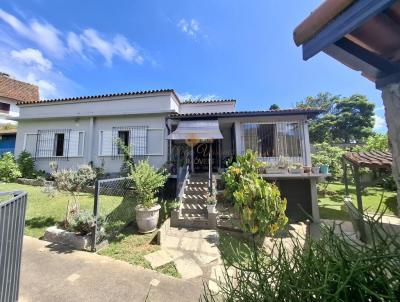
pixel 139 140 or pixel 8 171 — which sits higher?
pixel 139 140

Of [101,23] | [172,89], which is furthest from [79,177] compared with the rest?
[101,23]

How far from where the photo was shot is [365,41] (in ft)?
7.53

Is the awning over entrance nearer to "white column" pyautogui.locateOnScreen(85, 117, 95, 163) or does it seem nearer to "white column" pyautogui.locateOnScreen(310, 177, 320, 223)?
"white column" pyautogui.locateOnScreen(310, 177, 320, 223)

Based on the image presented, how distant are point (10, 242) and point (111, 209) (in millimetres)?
7672

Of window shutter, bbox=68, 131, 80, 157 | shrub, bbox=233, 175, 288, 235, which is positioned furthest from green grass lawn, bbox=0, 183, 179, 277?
window shutter, bbox=68, 131, 80, 157

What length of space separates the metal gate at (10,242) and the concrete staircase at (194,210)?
7.15 meters

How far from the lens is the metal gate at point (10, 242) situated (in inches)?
155

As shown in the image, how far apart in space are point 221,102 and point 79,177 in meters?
15.1

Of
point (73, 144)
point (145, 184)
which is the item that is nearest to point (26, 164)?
point (73, 144)

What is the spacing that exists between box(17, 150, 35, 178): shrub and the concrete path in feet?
47.9

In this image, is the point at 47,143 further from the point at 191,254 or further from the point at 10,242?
the point at 191,254

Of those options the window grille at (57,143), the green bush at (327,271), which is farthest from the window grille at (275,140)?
the window grille at (57,143)

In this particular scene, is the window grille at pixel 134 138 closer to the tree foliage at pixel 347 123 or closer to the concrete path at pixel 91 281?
the concrete path at pixel 91 281

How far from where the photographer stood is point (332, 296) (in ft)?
4.10
